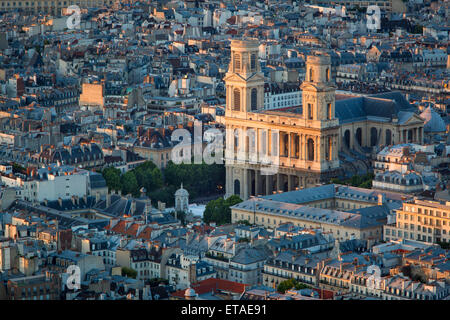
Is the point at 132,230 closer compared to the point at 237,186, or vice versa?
the point at 132,230

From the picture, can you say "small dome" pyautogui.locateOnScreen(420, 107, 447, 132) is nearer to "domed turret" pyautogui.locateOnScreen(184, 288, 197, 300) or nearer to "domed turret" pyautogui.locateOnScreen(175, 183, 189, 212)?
"domed turret" pyautogui.locateOnScreen(175, 183, 189, 212)

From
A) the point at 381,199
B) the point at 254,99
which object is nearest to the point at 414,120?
the point at 254,99

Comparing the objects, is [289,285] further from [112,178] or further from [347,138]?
[347,138]
